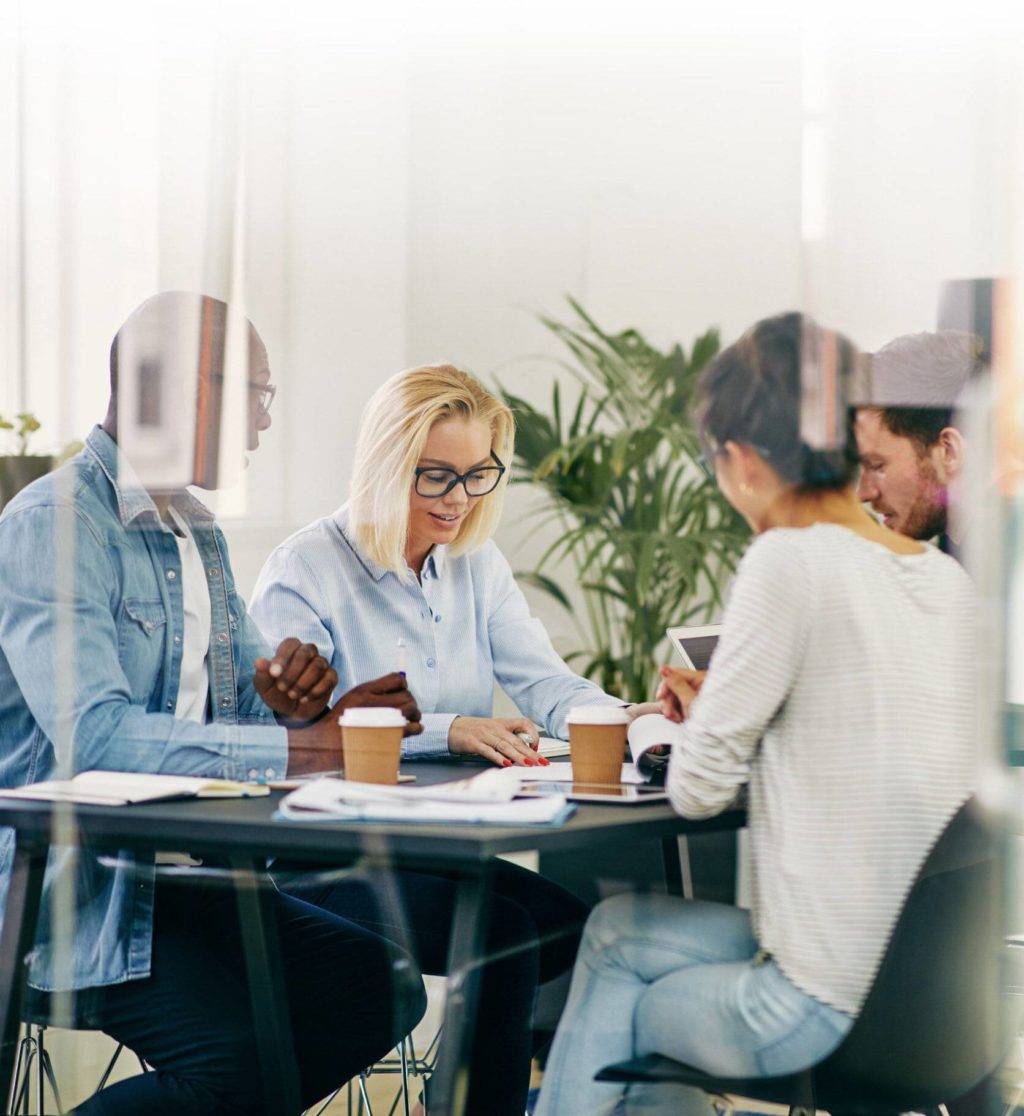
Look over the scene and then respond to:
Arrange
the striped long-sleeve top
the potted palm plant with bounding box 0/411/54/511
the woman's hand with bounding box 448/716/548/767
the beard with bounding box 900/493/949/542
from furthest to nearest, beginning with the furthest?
the potted palm plant with bounding box 0/411/54/511 < the woman's hand with bounding box 448/716/548/767 < the beard with bounding box 900/493/949/542 < the striped long-sleeve top

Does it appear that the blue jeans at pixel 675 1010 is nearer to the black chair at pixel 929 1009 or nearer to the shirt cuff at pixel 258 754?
the black chair at pixel 929 1009

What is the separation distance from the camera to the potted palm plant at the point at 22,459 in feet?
7.44

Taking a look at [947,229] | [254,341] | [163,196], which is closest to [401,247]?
[254,341]

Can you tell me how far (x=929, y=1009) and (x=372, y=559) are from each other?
1.00 meters

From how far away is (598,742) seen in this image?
1741 millimetres

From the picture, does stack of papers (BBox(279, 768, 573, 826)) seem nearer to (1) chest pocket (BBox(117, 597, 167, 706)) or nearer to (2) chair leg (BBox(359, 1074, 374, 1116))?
(1) chest pocket (BBox(117, 597, 167, 706))

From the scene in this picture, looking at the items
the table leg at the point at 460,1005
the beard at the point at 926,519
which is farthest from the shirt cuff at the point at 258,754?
the beard at the point at 926,519

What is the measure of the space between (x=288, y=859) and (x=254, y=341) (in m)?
0.75

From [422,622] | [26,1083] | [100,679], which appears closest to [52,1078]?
[26,1083]

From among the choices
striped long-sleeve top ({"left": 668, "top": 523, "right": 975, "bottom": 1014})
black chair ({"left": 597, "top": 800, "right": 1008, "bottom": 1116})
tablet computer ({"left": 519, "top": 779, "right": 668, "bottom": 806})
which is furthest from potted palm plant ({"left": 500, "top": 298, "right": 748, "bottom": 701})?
black chair ({"left": 597, "top": 800, "right": 1008, "bottom": 1116})

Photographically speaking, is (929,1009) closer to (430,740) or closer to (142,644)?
(430,740)

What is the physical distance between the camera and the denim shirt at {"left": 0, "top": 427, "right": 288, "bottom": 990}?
1.86 m

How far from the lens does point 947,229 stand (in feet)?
5.87

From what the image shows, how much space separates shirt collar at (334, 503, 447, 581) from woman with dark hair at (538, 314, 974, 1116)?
2.06ft
